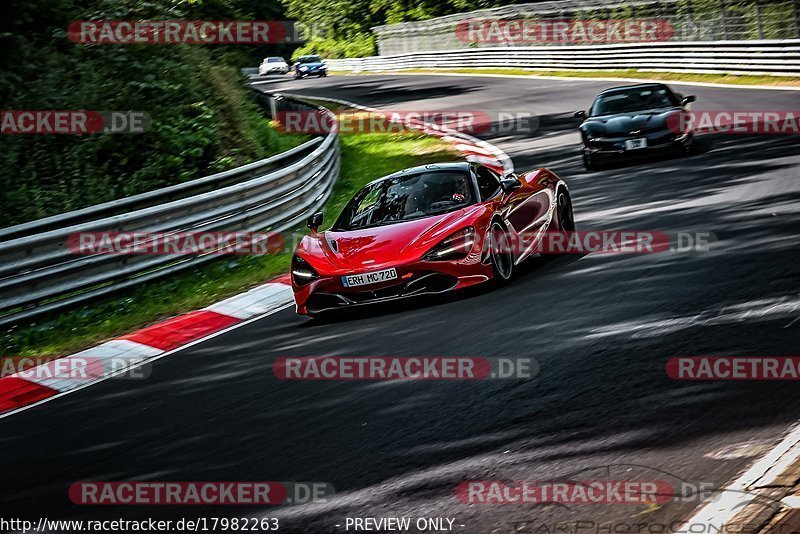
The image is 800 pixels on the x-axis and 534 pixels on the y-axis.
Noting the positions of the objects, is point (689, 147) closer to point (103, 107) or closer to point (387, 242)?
point (387, 242)

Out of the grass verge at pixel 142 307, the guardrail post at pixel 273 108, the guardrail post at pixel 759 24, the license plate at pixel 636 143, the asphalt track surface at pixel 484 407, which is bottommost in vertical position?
the grass verge at pixel 142 307

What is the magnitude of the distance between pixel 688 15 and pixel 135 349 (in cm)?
3081

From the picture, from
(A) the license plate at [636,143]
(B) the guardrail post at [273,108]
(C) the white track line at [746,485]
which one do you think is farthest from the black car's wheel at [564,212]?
(B) the guardrail post at [273,108]

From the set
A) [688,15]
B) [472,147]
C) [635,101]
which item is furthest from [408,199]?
[688,15]

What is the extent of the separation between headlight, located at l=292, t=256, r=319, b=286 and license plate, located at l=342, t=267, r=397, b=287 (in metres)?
0.38

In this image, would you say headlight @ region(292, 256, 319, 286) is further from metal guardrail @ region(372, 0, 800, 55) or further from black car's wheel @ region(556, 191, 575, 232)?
metal guardrail @ region(372, 0, 800, 55)

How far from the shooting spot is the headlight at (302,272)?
380 inches

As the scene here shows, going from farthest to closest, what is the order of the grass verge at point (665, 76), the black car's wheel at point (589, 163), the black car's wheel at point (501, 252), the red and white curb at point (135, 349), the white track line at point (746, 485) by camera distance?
the grass verge at point (665, 76) → the black car's wheel at point (589, 163) → the black car's wheel at point (501, 252) → the red and white curb at point (135, 349) → the white track line at point (746, 485)

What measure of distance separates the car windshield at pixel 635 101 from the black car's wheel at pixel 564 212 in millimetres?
6272

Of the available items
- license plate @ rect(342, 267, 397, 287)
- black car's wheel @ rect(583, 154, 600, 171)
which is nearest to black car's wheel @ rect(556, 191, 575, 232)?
license plate @ rect(342, 267, 397, 287)

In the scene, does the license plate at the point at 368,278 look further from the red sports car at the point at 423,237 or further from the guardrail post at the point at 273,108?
the guardrail post at the point at 273,108

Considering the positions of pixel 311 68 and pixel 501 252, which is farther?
pixel 311 68

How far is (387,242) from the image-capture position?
952 centimetres

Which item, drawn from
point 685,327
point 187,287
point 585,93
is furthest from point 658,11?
point 685,327
